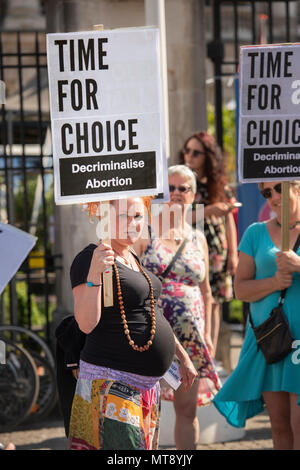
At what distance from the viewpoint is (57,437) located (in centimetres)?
625

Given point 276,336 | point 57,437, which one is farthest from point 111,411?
point 57,437

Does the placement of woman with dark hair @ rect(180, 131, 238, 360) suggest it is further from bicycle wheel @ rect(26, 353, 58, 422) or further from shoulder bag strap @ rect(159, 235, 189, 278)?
bicycle wheel @ rect(26, 353, 58, 422)

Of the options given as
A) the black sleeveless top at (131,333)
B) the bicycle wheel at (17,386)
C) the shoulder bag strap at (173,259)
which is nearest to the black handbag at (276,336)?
the shoulder bag strap at (173,259)

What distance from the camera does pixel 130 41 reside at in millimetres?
3561

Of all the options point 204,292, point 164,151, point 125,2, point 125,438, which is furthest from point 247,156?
point 125,2

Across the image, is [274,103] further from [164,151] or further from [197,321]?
[197,321]

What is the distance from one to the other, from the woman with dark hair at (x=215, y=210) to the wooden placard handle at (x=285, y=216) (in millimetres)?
1855

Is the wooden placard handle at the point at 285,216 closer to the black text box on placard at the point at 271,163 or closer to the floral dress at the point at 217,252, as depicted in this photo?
the black text box on placard at the point at 271,163

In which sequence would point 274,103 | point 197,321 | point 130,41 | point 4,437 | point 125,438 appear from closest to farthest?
point 125,438
point 130,41
point 274,103
point 197,321
point 4,437

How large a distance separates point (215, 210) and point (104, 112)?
2.51 m

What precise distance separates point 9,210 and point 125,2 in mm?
1897

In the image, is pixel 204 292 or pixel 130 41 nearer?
pixel 130 41

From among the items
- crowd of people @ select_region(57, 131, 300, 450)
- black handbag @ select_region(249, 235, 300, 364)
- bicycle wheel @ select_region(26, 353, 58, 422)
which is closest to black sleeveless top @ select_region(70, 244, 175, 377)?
crowd of people @ select_region(57, 131, 300, 450)

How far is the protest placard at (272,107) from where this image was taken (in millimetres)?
4082
